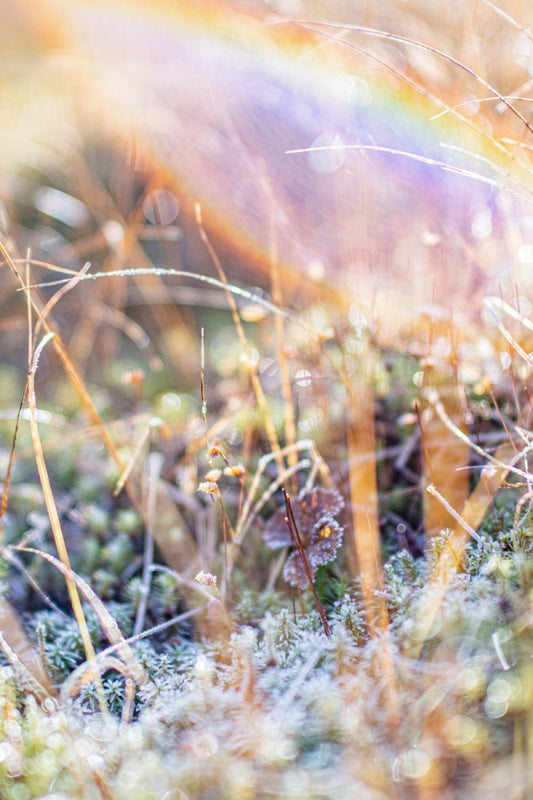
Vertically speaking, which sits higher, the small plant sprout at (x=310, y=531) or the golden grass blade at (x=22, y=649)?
the small plant sprout at (x=310, y=531)

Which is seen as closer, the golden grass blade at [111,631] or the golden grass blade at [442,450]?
the golden grass blade at [111,631]

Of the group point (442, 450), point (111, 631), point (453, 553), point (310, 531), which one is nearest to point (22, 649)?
point (111, 631)

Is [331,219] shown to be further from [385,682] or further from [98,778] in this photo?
[98,778]

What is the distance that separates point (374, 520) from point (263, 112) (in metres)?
1.71

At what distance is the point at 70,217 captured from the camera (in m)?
2.62

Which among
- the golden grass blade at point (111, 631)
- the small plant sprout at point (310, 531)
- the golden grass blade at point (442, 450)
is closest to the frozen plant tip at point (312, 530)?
the small plant sprout at point (310, 531)

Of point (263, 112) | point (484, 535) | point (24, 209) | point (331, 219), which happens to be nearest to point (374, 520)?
point (484, 535)

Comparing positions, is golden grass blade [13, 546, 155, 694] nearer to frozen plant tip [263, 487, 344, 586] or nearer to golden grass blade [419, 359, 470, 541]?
frozen plant tip [263, 487, 344, 586]

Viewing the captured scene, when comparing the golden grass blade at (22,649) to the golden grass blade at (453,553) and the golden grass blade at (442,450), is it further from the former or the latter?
the golden grass blade at (442,450)

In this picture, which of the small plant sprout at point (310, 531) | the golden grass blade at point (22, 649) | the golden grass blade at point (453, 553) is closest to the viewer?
the golden grass blade at point (453, 553)

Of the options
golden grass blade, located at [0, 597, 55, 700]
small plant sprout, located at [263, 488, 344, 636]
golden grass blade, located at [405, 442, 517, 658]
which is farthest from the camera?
small plant sprout, located at [263, 488, 344, 636]

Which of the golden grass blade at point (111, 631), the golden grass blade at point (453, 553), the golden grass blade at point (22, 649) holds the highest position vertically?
the golden grass blade at point (453, 553)

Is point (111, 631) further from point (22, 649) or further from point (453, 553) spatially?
point (453, 553)

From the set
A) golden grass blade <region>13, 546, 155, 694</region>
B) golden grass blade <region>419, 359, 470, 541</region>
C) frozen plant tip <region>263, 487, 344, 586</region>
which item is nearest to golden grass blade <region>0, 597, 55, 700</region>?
golden grass blade <region>13, 546, 155, 694</region>
